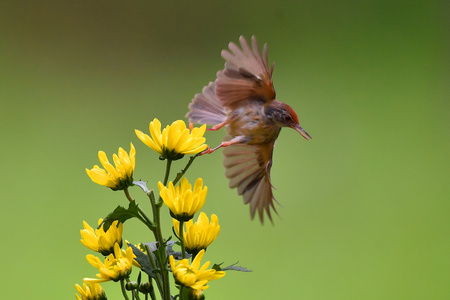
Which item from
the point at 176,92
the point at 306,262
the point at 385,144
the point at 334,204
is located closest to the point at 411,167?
the point at 385,144

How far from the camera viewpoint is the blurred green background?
1.47m

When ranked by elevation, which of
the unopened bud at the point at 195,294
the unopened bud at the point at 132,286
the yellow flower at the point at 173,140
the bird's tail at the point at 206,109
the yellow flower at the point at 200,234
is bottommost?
the unopened bud at the point at 195,294

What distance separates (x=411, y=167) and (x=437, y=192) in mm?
118

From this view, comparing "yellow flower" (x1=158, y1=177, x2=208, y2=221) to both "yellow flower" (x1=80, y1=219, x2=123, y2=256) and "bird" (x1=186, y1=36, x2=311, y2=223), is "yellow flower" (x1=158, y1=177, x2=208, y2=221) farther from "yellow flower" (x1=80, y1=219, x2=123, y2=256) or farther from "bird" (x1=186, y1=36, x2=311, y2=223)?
"bird" (x1=186, y1=36, x2=311, y2=223)

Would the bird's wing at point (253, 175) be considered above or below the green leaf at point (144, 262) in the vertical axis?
above

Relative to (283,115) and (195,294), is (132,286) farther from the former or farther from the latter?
(283,115)

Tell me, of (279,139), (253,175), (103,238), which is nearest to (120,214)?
(103,238)

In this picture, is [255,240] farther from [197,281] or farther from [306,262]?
[197,281]

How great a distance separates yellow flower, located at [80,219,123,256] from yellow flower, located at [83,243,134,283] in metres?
0.01

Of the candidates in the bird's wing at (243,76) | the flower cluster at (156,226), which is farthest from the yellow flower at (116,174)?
the bird's wing at (243,76)

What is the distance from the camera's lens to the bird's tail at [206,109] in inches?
31.1

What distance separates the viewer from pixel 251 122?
728mm

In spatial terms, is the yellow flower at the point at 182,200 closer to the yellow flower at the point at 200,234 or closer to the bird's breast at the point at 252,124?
the yellow flower at the point at 200,234

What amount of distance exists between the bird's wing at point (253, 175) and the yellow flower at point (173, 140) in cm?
19
